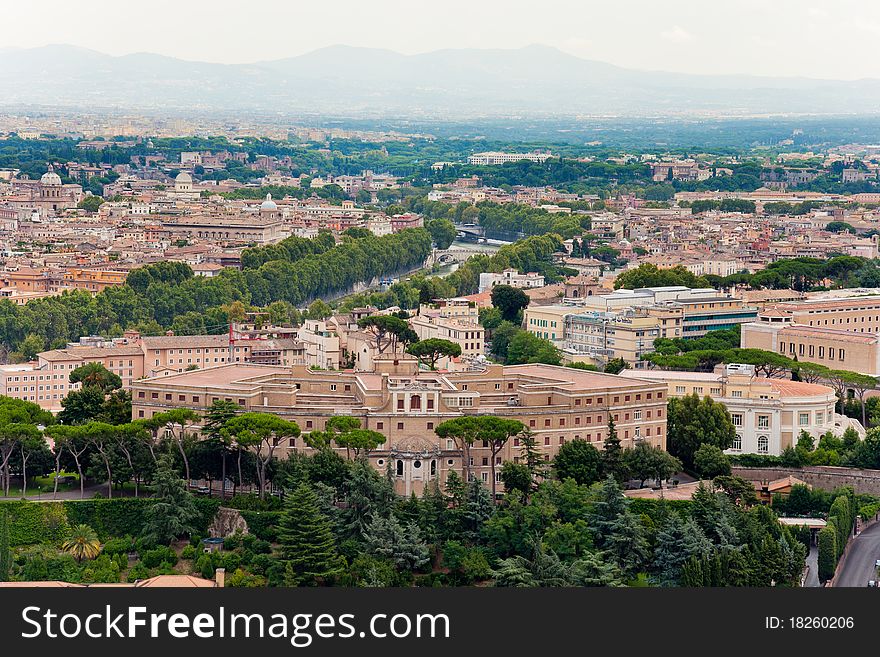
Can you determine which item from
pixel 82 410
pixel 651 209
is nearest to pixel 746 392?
pixel 82 410

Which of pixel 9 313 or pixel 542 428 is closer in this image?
pixel 542 428

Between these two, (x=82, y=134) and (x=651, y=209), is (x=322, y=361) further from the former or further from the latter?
(x=82, y=134)

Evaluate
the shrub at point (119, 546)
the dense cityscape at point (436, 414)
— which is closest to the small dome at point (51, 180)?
the dense cityscape at point (436, 414)

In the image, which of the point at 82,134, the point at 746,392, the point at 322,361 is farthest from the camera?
the point at 82,134

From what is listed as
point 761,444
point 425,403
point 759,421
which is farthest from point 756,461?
point 425,403

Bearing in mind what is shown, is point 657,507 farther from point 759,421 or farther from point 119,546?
point 119,546

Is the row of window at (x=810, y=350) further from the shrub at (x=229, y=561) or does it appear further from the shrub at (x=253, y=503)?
the shrub at (x=229, y=561)

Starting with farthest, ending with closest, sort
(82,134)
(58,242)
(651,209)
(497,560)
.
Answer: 1. (82,134)
2. (651,209)
3. (58,242)
4. (497,560)

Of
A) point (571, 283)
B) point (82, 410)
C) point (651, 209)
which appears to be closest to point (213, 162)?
point (651, 209)
